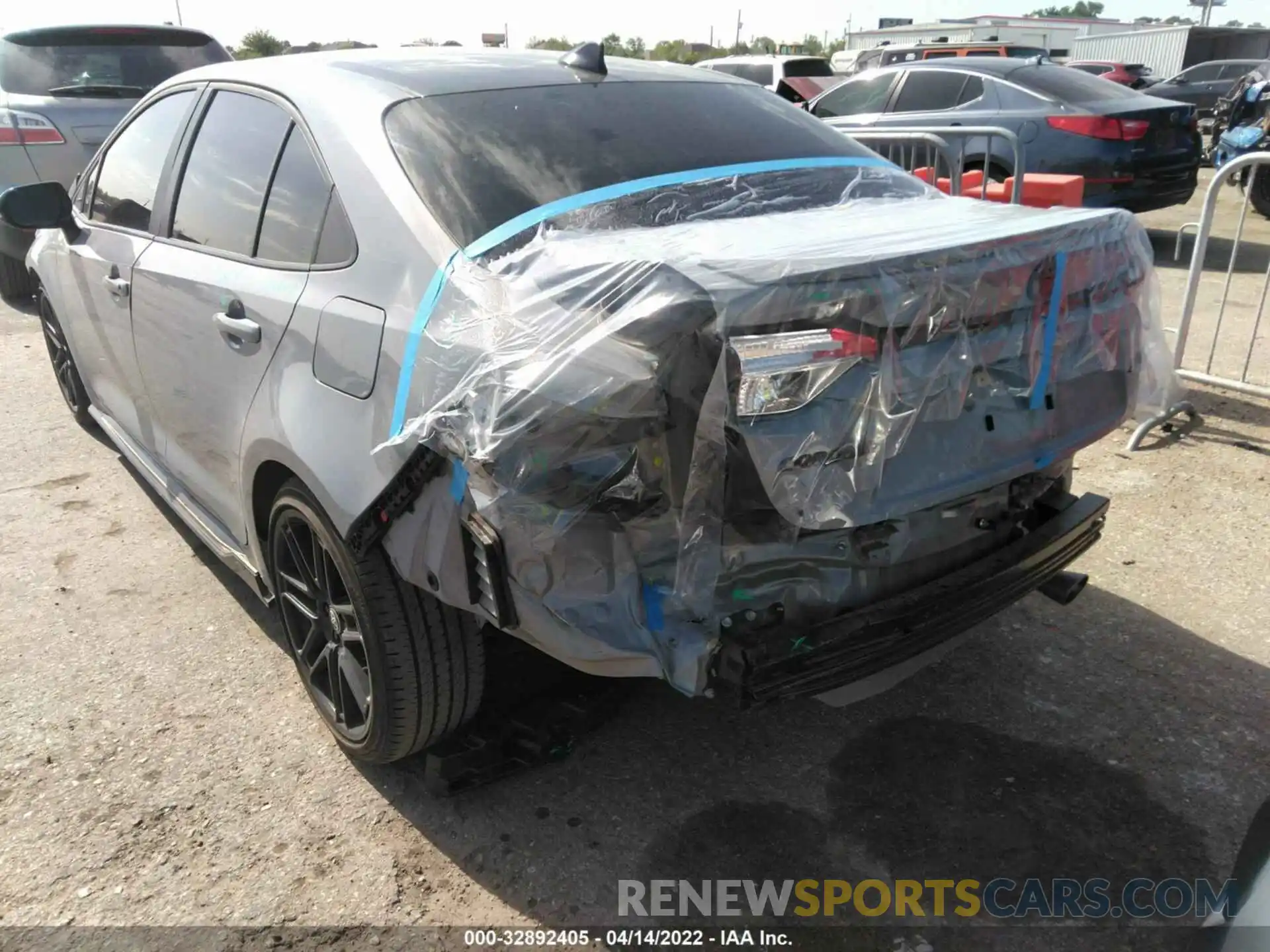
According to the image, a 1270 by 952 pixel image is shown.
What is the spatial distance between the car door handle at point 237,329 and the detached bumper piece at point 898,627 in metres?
1.51

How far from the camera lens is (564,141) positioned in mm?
2502

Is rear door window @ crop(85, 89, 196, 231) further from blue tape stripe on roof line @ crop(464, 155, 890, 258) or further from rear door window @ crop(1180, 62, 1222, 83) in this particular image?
rear door window @ crop(1180, 62, 1222, 83)

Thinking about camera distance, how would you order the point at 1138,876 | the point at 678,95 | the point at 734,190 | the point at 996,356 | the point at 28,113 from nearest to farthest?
the point at 996,356 < the point at 1138,876 < the point at 734,190 < the point at 678,95 < the point at 28,113

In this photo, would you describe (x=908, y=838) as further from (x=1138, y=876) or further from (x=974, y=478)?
(x=974, y=478)

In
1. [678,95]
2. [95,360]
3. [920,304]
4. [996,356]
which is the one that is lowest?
A: [95,360]

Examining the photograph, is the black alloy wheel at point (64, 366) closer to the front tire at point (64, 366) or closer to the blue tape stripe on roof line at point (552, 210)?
the front tire at point (64, 366)

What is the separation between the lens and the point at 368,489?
2146 millimetres

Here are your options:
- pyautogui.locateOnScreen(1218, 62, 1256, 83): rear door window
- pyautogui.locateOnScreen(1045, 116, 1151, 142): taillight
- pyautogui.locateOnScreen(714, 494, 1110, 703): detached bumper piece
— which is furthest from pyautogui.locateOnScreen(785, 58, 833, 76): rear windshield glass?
pyautogui.locateOnScreen(714, 494, 1110, 703): detached bumper piece

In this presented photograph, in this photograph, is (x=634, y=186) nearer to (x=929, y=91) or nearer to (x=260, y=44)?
(x=929, y=91)

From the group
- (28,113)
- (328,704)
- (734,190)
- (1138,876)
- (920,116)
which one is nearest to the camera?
(1138,876)

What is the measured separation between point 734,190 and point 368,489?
118 centimetres

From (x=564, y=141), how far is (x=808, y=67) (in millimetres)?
16129

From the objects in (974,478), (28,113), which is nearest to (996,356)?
(974,478)

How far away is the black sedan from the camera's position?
8.48 metres
